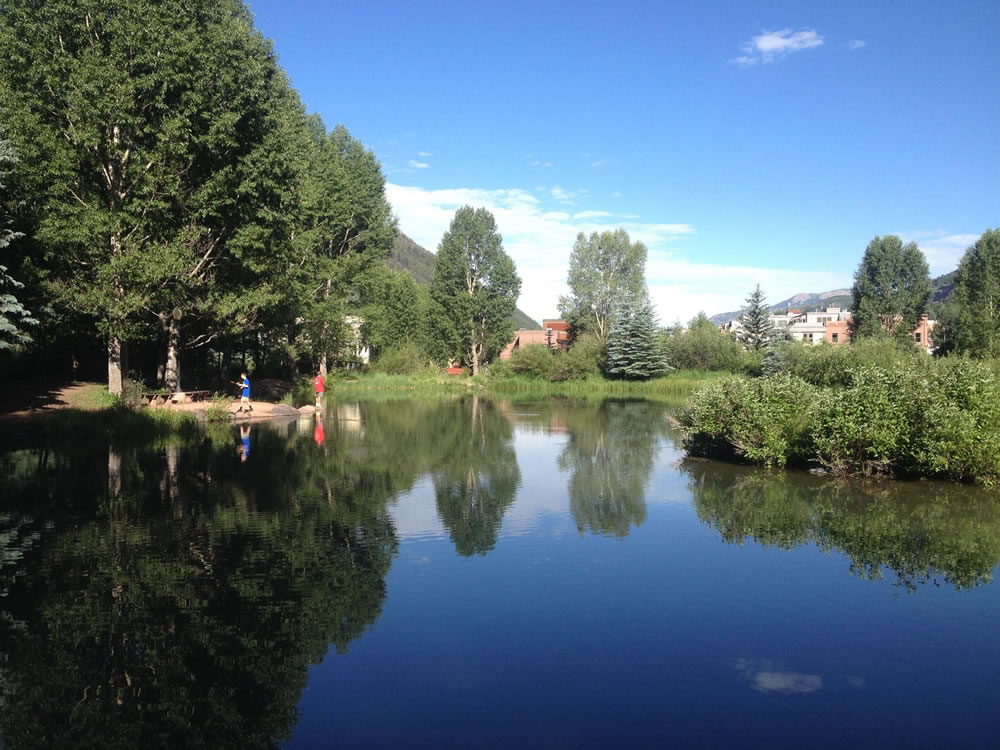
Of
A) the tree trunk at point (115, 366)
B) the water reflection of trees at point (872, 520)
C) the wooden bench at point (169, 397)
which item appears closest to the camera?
the water reflection of trees at point (872, 520)

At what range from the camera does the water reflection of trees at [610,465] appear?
41.9 feet

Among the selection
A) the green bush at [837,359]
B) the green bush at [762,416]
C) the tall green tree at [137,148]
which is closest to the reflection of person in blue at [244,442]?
the tall green tree at [137,148]

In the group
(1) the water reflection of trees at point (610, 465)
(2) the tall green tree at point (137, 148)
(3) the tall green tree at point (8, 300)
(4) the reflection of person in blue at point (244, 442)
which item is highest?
(2) the tall green tree at point (137, 148)

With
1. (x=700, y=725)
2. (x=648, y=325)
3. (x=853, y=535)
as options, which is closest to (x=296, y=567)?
(x=700, y=725)

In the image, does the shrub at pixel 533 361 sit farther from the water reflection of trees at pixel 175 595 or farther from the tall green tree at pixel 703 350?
the water reflection of trees at pixel 175 595

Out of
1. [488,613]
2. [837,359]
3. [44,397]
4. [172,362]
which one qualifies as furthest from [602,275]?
[488,613]

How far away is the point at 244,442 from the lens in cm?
2050

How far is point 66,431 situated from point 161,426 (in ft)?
7.71

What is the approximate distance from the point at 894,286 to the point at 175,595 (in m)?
85.2

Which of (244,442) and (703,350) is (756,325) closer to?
(703,350)

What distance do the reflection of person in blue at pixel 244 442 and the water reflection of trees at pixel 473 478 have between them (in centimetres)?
450

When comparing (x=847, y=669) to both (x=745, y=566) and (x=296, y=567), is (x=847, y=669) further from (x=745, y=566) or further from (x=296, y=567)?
(x=296, y=567)

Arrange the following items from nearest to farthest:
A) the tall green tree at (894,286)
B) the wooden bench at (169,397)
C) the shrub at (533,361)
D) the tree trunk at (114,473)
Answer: the tree trunk at (114,473)
the wooden bench at (169,397)
the shrub at (533,361)
the tall green tree at (894,286)

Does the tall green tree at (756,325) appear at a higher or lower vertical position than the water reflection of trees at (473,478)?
higher
